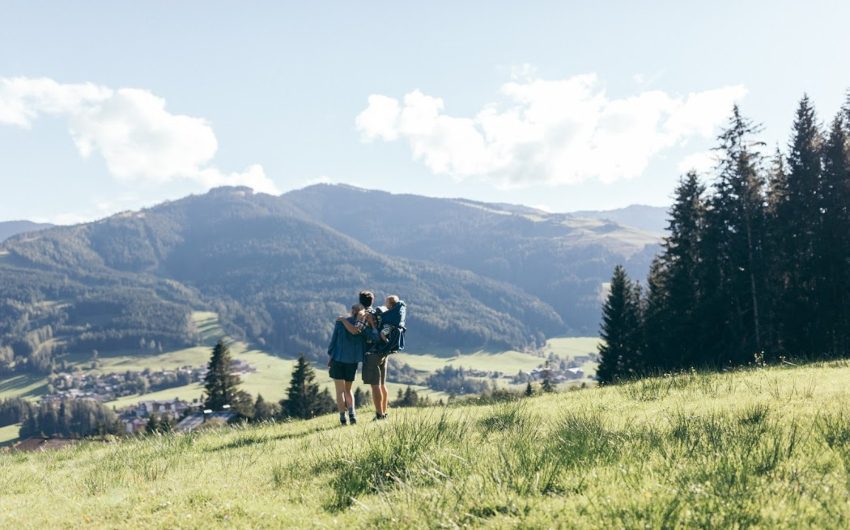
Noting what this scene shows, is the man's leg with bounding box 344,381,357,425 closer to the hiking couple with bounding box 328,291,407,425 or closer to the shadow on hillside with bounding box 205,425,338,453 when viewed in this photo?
the hiking couple with bounding box 328,291,407,425

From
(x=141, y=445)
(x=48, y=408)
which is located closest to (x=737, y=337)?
(x=141, y=445)

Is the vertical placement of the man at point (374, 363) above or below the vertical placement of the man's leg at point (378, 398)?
above

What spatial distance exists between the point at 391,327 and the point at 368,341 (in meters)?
0.63

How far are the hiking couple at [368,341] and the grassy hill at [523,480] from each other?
126 inches

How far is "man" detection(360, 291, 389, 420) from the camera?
1222cm

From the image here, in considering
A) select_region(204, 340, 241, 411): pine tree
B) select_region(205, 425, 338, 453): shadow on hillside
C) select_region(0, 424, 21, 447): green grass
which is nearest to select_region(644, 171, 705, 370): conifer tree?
select_region(205, 425, 338, 453): shadow on hillside

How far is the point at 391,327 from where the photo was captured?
40.6 ft

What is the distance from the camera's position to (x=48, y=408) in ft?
440

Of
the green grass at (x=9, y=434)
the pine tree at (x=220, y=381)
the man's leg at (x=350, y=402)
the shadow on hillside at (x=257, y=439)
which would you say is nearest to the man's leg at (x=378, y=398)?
the man's leg at (x=350, y=402)

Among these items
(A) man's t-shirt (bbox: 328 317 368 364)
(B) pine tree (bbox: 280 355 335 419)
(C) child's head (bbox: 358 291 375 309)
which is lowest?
(B) pine tree (bbox: 280 355 335 419)

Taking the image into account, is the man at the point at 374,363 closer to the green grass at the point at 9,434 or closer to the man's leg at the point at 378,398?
the man's leg at the point at 378,398

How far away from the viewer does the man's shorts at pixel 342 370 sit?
40.6 feet

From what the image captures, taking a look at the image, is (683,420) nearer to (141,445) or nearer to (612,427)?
(612,427)

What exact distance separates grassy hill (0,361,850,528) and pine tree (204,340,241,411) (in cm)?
6153
